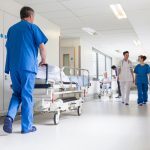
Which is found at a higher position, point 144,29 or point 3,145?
point 144,29

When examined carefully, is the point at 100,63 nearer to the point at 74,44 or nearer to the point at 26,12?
the point at 74,44

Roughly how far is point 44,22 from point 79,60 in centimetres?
362

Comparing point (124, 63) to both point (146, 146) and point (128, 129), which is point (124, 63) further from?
point (146, 146)

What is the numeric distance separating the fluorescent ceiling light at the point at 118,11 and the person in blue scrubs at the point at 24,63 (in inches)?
118

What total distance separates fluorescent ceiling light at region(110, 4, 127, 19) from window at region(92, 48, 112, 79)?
19.6ft

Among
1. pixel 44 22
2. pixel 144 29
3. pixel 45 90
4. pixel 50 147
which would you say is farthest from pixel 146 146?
pixel 144 29

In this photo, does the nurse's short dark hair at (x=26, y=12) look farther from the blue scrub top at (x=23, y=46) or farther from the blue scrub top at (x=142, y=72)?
the blue scrub top at (x=142, y=72)

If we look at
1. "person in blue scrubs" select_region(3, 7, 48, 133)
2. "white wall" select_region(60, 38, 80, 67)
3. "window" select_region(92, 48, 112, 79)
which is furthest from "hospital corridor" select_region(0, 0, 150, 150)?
"window" select_region(92, 48, 112, 79)

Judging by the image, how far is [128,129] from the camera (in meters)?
3.50

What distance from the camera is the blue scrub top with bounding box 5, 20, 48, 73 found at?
131 inches

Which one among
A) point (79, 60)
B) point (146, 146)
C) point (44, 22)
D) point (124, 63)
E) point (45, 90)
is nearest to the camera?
point (146, 146)

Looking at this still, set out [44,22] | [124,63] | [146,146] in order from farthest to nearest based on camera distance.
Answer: [124,63] < [44,22] < [146,146]

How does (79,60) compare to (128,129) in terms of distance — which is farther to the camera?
(79,60)

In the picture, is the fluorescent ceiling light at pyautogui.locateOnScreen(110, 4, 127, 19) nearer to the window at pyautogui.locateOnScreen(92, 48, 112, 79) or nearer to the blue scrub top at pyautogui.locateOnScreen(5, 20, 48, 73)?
the blue scrub top at pyautogui.locateOnScreen(5, 20, 48, 73)
